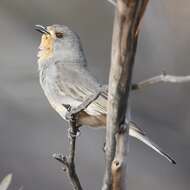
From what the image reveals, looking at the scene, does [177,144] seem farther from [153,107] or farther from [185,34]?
[185,34]

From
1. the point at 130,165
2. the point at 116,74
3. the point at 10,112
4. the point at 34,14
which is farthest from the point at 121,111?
the point at 34,14

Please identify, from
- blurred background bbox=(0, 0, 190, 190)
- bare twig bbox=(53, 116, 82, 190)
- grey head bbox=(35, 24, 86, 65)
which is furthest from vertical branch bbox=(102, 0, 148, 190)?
blurred background bbox=(0, 0, 190, 190)

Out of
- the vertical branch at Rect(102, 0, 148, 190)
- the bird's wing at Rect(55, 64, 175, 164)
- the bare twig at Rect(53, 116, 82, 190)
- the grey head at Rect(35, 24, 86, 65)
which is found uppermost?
the vertical branch at Rect(102, 0, 148, 190)

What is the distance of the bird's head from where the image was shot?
7.27 feet

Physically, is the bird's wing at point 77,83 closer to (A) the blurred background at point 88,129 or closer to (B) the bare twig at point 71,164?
(A) the blurred background at point 88,129

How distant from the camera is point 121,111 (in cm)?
84

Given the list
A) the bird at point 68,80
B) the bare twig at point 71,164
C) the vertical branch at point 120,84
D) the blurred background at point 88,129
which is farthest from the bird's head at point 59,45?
the vertical branch at point 120,84

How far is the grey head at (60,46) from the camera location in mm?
2209

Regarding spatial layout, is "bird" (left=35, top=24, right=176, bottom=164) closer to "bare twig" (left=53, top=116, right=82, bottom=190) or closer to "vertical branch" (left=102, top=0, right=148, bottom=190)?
"bare twig" (left=53, top=116, right=82, bottom=190)

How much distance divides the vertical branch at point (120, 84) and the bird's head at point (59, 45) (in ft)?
4.35

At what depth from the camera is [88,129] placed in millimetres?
2838

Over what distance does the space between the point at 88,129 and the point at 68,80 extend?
793mm

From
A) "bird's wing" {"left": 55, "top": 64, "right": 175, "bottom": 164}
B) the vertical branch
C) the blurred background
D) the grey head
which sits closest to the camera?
the vertical branch

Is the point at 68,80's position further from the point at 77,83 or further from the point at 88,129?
the point at 88,129
